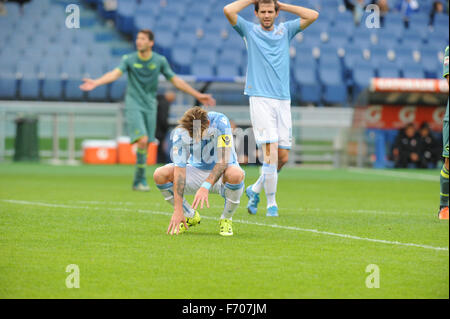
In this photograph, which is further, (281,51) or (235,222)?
(281,51)

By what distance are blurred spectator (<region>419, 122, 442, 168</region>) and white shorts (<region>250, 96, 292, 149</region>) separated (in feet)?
41.1

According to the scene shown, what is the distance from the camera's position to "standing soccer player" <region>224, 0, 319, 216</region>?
8320 mm

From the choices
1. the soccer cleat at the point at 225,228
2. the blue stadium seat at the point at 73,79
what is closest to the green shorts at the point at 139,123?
the soccer cleat at the point at 225,228

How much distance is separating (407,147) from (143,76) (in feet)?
34.4

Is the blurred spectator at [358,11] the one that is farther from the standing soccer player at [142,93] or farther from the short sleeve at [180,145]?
the short sleeve at [180,145]

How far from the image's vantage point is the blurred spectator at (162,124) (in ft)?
68.5

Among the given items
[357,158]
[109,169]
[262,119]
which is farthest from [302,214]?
[357,158]

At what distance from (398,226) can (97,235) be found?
2.85 m

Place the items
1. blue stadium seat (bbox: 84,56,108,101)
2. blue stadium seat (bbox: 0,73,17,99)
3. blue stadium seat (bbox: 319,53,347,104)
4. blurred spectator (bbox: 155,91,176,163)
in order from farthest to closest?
1. blue stadium seat (bbox: 319,53,347,104)
2. blue stadium seat (bbox: 0,73,17,99)
3. blue stadium seat (bbox: 84,56,108,101)
4. blurred spectator (bbox: 155,91,176,163)

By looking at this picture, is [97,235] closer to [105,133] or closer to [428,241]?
[428,241]

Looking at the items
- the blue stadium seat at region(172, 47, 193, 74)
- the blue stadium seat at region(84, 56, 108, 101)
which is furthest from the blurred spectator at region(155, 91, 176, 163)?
the blue stadium seat at region(84, 56, 108, 101)

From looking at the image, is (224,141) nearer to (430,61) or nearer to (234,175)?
(234,175)

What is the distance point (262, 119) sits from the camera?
8.32 metres

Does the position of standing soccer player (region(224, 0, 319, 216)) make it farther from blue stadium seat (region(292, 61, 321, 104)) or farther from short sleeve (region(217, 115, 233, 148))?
blue stadium seat (region(292, 61, 321, 104))
